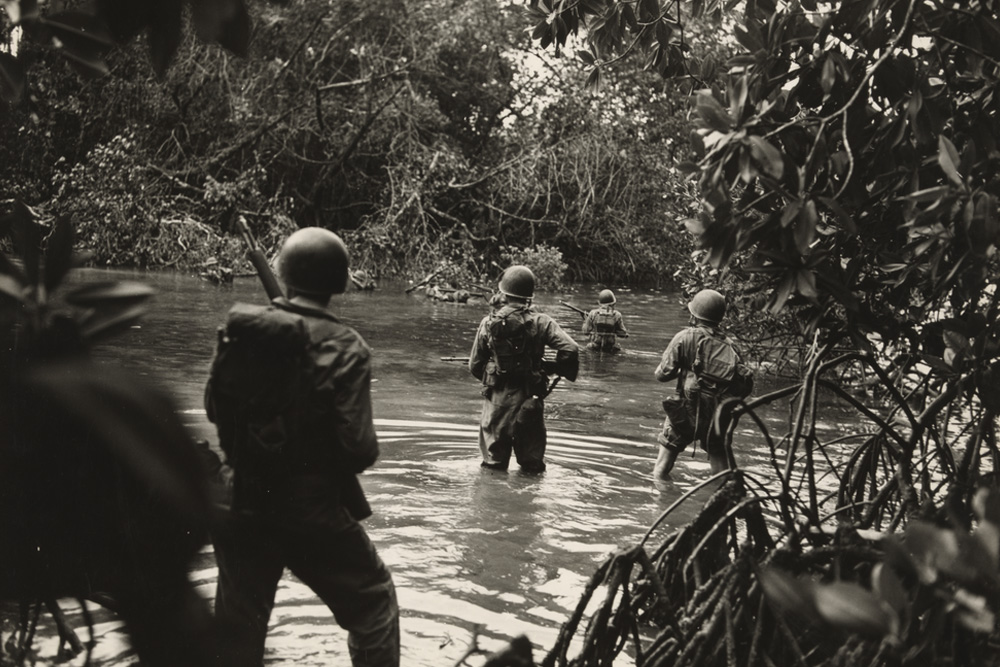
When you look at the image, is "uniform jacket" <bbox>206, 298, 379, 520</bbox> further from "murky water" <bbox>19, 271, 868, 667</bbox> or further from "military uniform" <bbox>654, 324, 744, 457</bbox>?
"military uniform" <bbox>654, 324, 744, 457</bbox>

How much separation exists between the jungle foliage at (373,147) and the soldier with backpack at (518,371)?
11.5 metres

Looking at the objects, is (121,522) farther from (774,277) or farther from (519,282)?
(519,282)

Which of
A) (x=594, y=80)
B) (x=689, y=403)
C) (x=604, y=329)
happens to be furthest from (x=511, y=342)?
(x=604, y=329)

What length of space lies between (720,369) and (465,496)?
84.8 inches

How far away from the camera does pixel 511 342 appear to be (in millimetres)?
7578

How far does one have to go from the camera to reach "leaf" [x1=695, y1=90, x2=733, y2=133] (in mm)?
3215

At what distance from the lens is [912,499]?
386 cm

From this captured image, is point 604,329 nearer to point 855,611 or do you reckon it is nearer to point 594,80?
point 594,80

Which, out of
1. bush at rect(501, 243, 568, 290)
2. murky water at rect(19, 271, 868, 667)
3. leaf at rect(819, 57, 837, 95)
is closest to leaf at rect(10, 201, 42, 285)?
murky water at rect(19, 271, 868, 667)

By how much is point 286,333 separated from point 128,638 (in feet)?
6.78

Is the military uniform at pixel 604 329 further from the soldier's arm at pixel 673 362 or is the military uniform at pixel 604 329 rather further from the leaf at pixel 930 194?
the leaf at pixel 930 194

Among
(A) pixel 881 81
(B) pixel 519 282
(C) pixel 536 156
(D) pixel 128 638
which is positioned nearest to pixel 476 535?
(B) pixel 519 282

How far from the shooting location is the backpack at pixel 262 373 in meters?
3.17

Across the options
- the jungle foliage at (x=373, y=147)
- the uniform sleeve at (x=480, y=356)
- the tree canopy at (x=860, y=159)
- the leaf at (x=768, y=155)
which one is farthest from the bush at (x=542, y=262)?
the leaf at (x=768, y=155)
